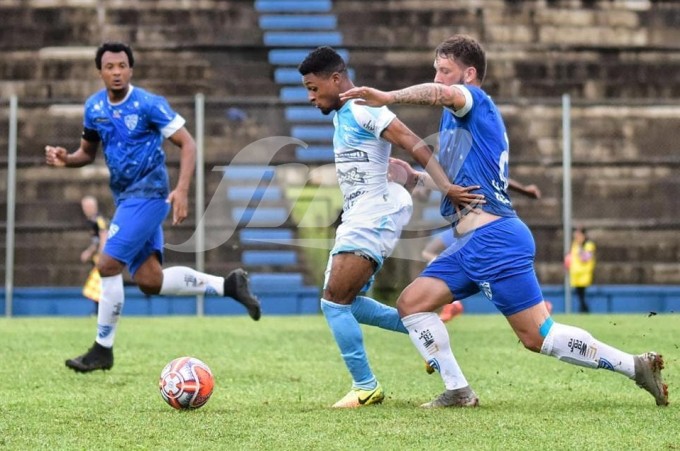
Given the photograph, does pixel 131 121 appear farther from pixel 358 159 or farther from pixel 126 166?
pixel 358 159

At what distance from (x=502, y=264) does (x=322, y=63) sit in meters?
1.51

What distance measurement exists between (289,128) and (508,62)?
4084 mm

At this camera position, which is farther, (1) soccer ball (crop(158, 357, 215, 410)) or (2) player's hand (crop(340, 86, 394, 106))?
(1) soccer ball (crop(158, 357, 215, 410))

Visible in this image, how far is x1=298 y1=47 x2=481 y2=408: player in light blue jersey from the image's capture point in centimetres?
709

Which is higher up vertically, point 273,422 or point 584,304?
point 273,422

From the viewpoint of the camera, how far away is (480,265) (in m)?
6.77

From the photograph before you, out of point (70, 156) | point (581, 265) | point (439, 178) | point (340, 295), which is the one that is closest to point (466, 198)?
point (439, 178)

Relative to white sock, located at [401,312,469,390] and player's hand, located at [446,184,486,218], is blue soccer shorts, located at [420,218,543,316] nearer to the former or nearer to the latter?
player's hand, located at [446,184,486,218]

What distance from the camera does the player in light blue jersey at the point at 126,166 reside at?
29.4 feet

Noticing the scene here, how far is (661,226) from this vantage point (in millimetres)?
20281

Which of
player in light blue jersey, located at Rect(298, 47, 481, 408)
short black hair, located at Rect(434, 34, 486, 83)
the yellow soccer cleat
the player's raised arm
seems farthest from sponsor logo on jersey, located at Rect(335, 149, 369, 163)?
the yellow soccer cleat

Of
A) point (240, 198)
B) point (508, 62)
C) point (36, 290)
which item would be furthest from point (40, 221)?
point (508, 62)

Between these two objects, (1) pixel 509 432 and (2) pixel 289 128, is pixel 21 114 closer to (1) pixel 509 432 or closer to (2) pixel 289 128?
(2) pixel 289 128

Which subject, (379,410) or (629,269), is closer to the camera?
(379,410)
